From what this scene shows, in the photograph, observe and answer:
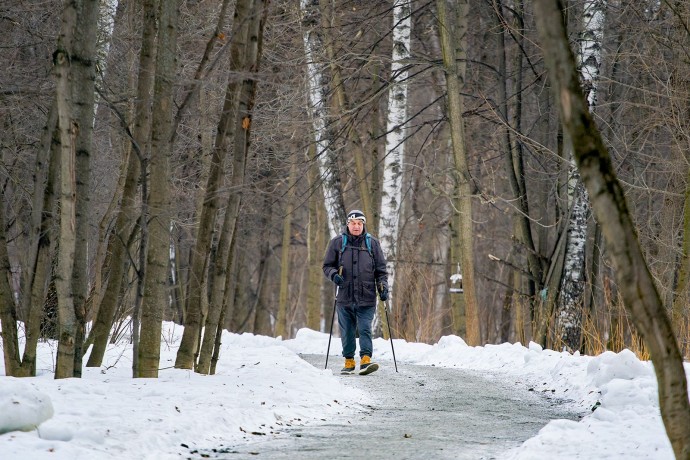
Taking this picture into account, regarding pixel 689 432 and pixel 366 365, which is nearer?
pixel 689 432

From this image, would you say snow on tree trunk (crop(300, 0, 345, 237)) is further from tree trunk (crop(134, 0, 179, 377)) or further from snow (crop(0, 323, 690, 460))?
tree trunk (crop(134, 0, 179, 377))

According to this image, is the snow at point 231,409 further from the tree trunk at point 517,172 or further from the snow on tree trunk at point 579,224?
the tree trunk at point 517,172

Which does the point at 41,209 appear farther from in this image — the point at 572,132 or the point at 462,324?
the point at 462,324

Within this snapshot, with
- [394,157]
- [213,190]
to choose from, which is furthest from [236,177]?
[394,157]

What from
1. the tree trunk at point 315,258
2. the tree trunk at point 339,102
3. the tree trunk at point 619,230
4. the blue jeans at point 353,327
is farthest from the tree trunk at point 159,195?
the tree trunk at point 315,258

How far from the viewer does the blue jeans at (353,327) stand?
1322cm

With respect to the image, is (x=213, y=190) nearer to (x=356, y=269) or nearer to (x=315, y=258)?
(x=356, y=269)

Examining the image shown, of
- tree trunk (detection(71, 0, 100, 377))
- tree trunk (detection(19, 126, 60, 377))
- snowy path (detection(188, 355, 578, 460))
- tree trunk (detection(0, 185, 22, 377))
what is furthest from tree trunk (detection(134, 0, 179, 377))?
snowy path (detection(188, 355, 578, 460))

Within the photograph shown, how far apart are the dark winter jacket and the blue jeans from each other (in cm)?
12

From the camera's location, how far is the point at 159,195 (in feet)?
30.4

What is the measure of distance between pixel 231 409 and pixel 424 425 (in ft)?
5.54

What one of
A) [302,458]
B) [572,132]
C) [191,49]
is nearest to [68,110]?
[302,458]

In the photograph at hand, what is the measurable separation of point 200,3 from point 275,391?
763 cm

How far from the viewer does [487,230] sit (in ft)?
108
